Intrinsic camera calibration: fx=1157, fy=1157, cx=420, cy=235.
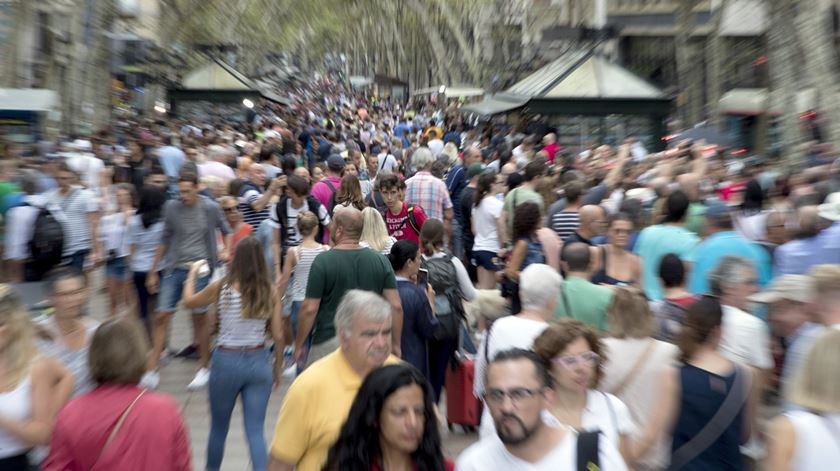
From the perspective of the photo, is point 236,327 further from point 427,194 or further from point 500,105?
point 500,105

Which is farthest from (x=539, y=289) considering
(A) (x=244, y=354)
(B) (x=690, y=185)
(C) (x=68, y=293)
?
(B) (x=690, y=185)

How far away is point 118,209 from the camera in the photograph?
1093 centimetres

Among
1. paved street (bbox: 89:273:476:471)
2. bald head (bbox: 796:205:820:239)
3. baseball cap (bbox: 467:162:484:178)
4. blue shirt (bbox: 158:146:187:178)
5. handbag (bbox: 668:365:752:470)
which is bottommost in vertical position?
paved street (bbox: 89:273:476:471)

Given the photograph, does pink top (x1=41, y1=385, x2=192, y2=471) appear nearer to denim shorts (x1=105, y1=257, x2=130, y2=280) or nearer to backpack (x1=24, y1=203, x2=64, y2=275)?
backpack (x1=24, y1=203, x2=64, y2=275)

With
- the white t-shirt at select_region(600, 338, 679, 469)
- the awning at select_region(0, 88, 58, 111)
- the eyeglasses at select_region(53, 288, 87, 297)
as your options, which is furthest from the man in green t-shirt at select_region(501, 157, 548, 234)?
the awning at select_region(0, 88, 58, 111)

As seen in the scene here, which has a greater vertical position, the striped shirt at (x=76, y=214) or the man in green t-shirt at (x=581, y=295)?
the striped shirt at (x=76, y=214)

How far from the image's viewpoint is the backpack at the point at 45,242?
Answer: 949cm

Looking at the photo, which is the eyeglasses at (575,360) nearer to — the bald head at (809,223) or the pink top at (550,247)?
the pink top at (550,247)

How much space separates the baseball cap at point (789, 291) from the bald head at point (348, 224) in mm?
2263

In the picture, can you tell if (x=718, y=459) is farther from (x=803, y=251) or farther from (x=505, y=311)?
(x=803, y=251)

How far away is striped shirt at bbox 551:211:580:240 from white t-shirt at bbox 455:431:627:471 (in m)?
6.24

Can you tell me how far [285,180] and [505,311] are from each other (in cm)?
375

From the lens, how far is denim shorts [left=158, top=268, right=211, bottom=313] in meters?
9.30

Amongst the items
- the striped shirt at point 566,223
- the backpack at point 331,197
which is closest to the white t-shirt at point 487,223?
the backpack at point 331,197
